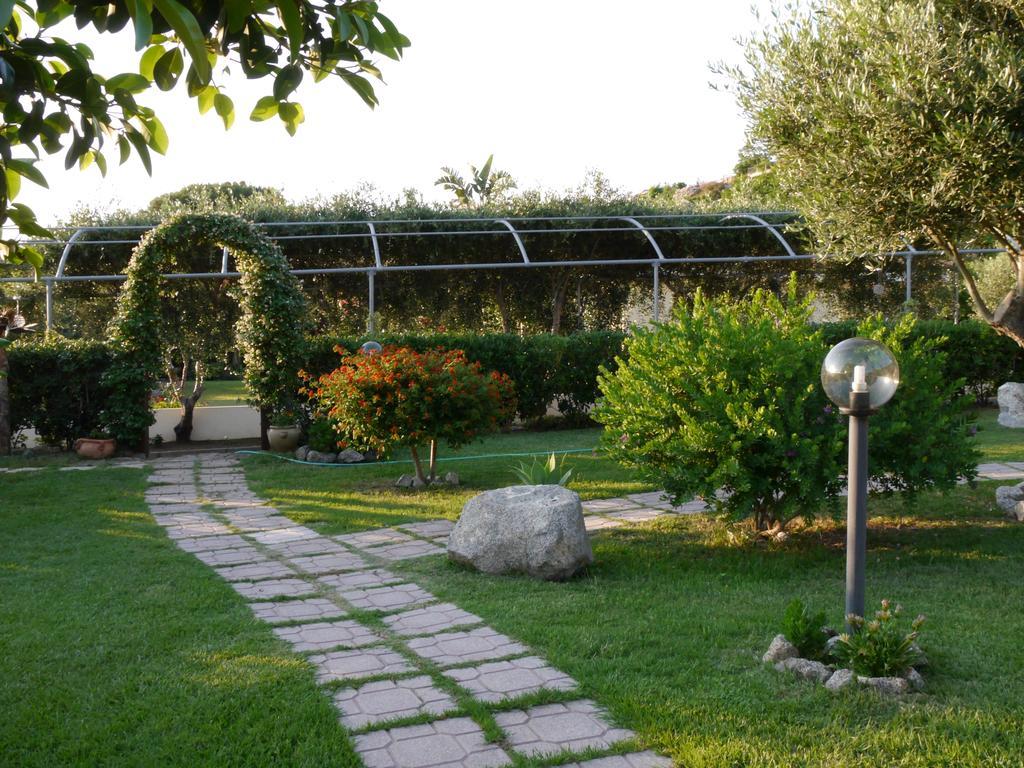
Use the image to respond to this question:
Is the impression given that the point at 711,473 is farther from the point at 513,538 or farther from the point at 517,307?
the point at 517,307

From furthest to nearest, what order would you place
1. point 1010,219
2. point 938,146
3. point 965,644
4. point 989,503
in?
1. point 989,503
2. point 1010,219
3. point 938,146
4. point 965,644

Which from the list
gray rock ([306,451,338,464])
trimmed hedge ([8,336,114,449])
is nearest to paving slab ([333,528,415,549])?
gray rock ([306,451,338,464])

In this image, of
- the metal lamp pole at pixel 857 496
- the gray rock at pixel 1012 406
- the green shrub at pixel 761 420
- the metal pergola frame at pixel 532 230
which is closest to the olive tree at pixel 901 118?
the green shrub at pixel 761 420

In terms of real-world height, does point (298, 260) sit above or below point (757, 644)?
above

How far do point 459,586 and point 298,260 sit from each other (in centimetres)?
1409

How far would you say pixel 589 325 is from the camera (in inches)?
813

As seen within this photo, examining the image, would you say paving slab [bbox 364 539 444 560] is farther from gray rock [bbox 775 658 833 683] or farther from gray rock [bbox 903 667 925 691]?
gray rock [bbox 903 667 925 691]

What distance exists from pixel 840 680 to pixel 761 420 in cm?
238

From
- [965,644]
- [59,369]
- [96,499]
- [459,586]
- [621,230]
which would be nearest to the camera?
[965,644]

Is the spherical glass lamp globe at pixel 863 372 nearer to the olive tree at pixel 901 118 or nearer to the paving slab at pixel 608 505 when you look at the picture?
the olive tree at pixel 901 118

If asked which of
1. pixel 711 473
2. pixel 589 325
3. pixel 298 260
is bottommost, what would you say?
pixel 711 473

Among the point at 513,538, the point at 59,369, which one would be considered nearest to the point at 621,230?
the point at 59,369

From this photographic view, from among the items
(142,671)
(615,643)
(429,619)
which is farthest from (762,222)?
(142,671)

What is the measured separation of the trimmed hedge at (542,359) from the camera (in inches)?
572
